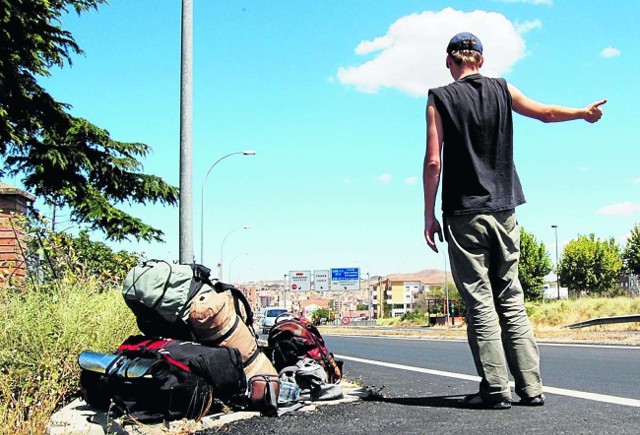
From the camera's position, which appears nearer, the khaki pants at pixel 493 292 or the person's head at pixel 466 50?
the khaki pants at pixel 493 292

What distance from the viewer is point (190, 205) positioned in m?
8.52

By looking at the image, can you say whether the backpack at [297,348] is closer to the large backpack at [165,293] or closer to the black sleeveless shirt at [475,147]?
the large backpack at [165,293]

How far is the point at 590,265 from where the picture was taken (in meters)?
75.4

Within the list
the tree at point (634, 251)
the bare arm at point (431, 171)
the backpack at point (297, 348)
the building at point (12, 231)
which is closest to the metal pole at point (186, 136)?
the building at point (12, 231)

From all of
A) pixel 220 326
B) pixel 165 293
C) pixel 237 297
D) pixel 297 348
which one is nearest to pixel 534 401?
pixel 297 348

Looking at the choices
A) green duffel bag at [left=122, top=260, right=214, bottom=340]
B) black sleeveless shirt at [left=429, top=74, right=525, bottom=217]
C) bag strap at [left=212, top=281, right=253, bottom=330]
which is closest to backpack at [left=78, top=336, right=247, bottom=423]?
green duffel bag at [left=122, top=260, right=214, bottom=340]

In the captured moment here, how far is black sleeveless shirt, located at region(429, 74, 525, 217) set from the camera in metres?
4.13

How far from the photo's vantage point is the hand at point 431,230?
4.21 m

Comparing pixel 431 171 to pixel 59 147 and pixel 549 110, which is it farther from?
pixel 59 147

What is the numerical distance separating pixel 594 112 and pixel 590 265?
76.1 meters

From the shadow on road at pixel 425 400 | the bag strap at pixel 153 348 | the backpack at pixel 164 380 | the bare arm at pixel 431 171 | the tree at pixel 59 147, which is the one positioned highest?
the tree at pixel 59 147

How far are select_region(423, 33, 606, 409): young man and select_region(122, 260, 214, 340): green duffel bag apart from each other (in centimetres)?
152

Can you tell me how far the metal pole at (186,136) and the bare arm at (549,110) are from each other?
500cm

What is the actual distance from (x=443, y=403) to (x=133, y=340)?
1.93 metres
